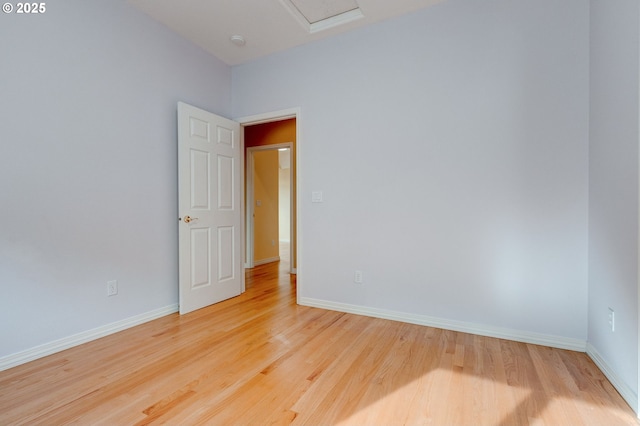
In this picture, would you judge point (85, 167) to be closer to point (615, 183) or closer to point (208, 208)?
point (208, 208)

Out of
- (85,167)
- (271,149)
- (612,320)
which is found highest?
(271,149)

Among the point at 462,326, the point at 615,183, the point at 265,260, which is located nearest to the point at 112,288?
the point at 462,326

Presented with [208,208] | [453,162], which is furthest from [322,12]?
[208,208]

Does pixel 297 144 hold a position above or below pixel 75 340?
above

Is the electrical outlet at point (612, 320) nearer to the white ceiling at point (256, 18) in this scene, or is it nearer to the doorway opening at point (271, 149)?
the white ceiling at point (256, 18)

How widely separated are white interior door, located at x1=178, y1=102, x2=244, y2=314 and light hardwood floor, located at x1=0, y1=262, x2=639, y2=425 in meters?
0.63

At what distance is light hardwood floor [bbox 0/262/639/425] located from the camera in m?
1.45

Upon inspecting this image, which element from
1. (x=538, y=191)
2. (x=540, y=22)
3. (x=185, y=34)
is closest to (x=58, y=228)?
(x=185, y=34)

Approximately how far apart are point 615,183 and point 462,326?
1451 millimetres

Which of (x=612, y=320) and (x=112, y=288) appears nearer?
(x=612, y=320)

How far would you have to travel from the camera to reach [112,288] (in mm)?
2461

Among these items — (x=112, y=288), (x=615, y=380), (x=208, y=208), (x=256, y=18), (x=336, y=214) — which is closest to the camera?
(x=615, y=380)

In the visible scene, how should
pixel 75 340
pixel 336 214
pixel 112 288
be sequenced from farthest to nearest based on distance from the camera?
pixel 336 214 < pixel 112 288 < pixel 75 340

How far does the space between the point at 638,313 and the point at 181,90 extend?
12.5 ft
